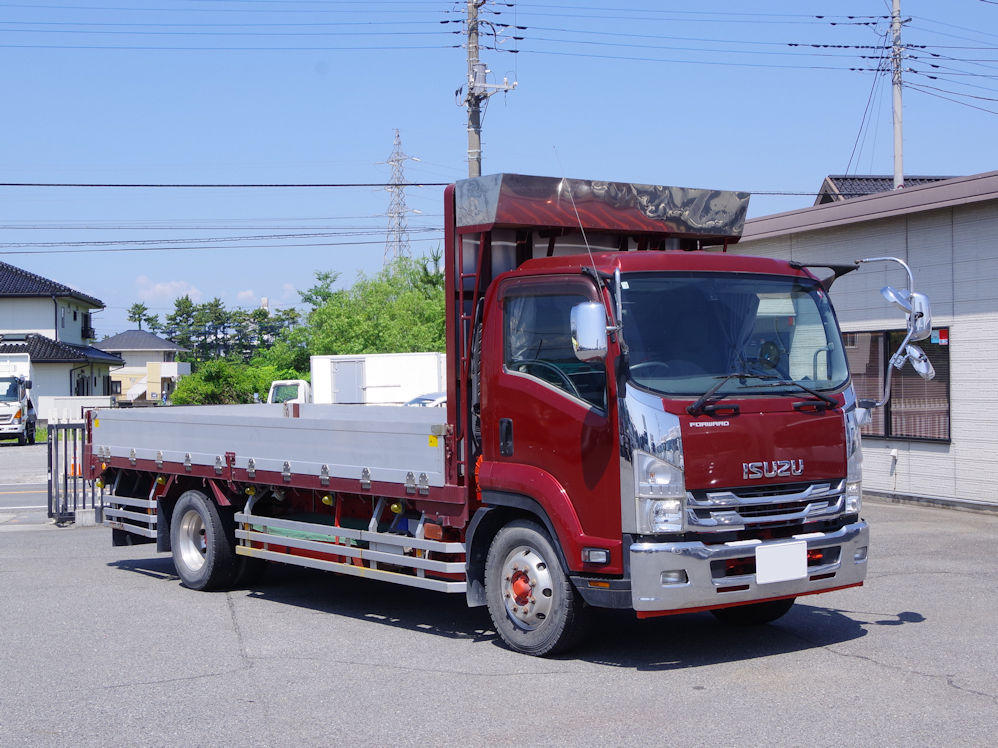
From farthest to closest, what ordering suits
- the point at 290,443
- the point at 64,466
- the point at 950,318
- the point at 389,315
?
the point at 389,315
the point at 950,318
the point at 64,466
the point at 290,443

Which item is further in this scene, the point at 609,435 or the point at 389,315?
the point at 389,315

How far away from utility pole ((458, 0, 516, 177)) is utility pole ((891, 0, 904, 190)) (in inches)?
458

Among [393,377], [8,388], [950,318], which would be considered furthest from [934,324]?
[8,388]

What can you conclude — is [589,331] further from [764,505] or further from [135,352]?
[135,352]

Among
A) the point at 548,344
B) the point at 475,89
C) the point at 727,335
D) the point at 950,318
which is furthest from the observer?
the point at 475,89

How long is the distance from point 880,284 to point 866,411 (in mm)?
9918

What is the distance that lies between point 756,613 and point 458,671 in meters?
2.47

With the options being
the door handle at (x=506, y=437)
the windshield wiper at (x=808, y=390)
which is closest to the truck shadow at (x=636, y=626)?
the door handle at (x=506, y=437)

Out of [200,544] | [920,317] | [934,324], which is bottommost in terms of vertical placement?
[200,544]

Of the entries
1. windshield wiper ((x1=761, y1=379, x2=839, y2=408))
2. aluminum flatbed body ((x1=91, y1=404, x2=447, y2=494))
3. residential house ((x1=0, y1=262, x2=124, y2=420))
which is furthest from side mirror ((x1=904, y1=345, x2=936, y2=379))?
residential house ((x1=0, y1=262, x2=124, y2=420))

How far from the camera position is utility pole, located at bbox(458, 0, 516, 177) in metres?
23.1

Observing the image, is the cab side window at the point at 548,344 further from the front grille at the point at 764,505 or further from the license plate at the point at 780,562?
the license plate at the point at 780,562

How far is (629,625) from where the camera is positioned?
28.0 feet

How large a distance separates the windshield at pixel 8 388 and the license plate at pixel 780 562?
3809 cm
